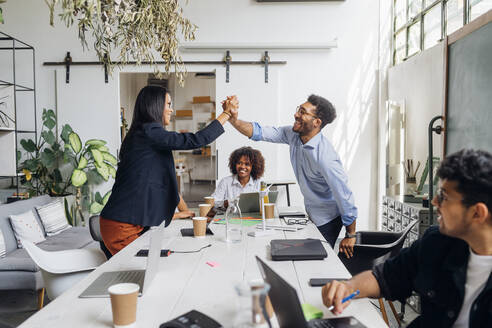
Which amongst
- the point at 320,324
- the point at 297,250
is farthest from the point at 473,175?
the point at 297,250

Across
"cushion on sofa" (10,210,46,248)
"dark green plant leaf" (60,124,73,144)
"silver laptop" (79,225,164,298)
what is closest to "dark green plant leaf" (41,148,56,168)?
"dark green plant leaf" (60,124,73,144)

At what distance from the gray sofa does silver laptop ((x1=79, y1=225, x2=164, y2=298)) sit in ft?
6.06

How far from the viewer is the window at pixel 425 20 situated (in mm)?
3559

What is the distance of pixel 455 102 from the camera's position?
10.2ft

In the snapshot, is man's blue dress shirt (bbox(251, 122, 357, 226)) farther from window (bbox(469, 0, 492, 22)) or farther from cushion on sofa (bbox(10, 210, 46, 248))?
cushion on sofa (bbox(10, 210, 46, 248))

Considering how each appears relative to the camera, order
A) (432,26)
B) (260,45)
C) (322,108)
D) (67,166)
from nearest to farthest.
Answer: (322,108) → (432,26) → (260,45) → (67,166)

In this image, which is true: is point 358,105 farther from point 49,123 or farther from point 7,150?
point 7,150

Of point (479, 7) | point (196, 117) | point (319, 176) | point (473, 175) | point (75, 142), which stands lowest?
point (319, 176)

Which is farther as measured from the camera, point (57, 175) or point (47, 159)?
point (57, 175)

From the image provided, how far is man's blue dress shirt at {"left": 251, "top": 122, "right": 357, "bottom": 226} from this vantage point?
97.8 inches

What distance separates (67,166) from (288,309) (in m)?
5.49

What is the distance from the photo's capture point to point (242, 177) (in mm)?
3611

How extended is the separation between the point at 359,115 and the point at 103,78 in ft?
11.9

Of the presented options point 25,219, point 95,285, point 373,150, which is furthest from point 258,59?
point 95,285
